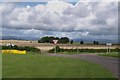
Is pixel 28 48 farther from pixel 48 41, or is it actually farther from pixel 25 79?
pixel 25 79

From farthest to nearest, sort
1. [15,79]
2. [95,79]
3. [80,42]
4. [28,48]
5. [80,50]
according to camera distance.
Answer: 1. [80,42]
2. [80,50]
3. [28,48]
4. [95,79]
5. [15,79]

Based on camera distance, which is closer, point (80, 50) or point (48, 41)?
point (80, 50)

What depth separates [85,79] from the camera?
16.9m

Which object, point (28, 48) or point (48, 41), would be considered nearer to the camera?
point (28, 48)

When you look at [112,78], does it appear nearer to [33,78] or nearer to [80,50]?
[33,78]

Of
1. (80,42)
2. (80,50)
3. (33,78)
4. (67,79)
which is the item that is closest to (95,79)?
(67,79)

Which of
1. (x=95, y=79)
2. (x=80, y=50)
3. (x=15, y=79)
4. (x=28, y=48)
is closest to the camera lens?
(x=15, y=79)

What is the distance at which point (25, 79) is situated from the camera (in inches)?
642

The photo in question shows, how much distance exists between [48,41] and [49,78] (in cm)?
12613

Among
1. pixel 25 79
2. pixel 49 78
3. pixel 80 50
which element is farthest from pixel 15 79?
pixel 80 50

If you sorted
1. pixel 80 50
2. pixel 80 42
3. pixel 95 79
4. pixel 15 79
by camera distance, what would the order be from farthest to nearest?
pixel 80 42 < pixel 80 50 < pixel 95 79 < pixel 15 79

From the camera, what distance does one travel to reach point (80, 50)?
94.2 m

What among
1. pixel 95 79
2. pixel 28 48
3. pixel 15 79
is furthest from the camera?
pixel 28 48

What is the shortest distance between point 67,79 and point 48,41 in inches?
4967
